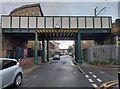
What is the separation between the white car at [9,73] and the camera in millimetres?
7104

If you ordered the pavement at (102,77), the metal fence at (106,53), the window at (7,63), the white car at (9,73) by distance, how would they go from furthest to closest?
the metal fence at (106,53) → the pavement at (102,77) → the window at (7,63) → the white car at (9,73)

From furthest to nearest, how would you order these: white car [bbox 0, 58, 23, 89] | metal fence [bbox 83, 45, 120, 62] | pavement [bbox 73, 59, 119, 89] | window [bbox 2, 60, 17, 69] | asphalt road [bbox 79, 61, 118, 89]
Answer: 1. metal fence [bbox 83, 45, 120, 62]
2. asphalt road [bbox 79, 61, 118, 89]
3. pavement [bbox 73, 59, 119, 89]
4. window [bbox 2, 60, 17, 69]
5. white car [bbox 0, 58, 23, 89]

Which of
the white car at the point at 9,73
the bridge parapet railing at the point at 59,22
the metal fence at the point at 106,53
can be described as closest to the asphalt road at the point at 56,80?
the white car at the point at 9,73

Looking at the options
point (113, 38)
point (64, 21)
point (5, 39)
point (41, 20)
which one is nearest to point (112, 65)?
point (113, 38)

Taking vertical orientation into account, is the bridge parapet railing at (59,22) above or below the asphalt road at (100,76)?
above

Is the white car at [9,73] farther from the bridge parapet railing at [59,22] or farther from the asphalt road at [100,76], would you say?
the bridge parapet railing at [59,22]

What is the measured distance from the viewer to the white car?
7.10 meters

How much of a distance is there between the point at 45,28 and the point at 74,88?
767 inches

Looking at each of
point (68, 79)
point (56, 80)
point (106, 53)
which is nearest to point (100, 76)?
point (68, 79)

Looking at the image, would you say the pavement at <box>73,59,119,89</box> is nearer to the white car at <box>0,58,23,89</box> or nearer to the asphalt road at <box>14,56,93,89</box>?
the asphalt road at <box>14,56,93,89</box>

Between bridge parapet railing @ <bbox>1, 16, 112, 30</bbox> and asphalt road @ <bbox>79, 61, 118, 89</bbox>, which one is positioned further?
bridge parapet railing @ <bbox>1, 16, 112, 30</bbox>

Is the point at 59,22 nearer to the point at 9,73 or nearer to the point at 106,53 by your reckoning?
the point at 106,53

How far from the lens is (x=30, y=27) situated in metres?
26.5

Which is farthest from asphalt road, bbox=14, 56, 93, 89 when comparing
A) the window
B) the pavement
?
the window
